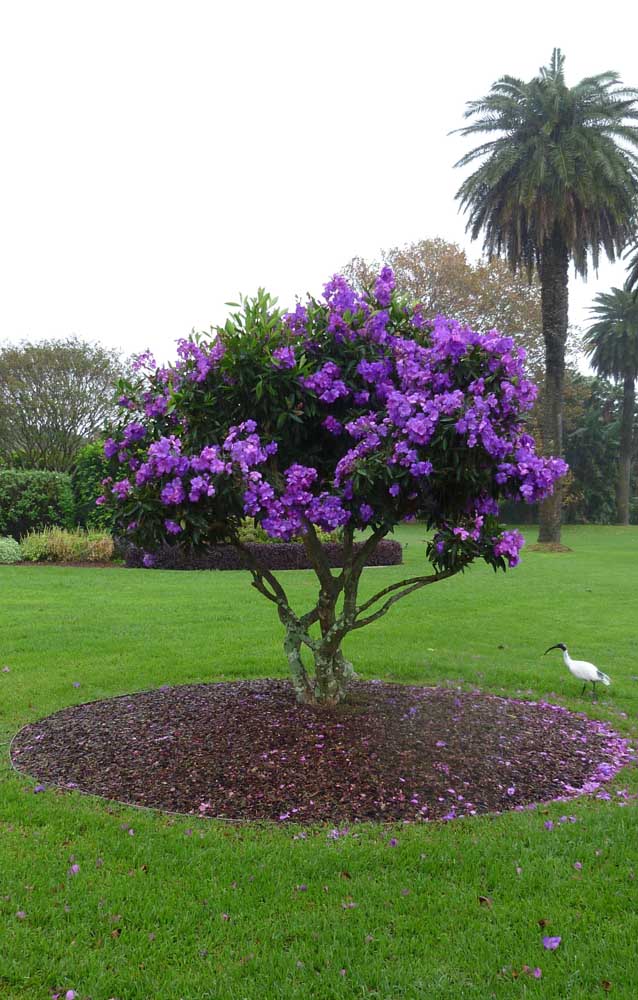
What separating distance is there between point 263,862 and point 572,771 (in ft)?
7.60

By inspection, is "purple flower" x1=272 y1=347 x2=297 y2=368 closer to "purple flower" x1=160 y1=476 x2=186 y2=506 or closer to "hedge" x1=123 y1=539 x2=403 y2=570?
"purple flower" x1=160 y1=476 x2=186 y2=506

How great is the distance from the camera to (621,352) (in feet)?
132

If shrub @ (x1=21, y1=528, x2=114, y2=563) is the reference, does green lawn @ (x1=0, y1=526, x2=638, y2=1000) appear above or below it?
below

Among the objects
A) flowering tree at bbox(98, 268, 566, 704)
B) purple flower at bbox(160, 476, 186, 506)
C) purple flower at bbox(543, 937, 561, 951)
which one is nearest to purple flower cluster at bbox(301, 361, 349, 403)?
flowering tree at bbox(98, 268, 566, 704)

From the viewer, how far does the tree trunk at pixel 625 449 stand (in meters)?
39.1

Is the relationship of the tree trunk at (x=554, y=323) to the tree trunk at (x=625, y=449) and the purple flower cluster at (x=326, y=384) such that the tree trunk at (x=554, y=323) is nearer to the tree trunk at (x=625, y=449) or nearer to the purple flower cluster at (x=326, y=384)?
the tree trunk at (x=625, y=449)

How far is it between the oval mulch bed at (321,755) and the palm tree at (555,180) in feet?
62.6

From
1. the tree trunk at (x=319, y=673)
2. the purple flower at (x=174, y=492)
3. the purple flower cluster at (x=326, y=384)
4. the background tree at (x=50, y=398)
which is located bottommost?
the tree trunk at (x=319, y=673)

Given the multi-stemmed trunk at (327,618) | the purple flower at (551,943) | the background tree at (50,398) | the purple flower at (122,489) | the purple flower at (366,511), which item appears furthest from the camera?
the background tree at (50,398)

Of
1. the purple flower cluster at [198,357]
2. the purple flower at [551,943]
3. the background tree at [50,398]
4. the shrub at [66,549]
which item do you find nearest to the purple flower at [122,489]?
the purple flower cluster at [198,357]

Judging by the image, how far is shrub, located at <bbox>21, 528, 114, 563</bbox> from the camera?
17750 mm

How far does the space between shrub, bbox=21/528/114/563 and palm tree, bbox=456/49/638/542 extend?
45.0ft

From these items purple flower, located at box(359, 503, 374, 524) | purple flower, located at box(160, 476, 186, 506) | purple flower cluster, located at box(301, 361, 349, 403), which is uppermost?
purple flower cluster, located at box(301, 361, 349, 403)

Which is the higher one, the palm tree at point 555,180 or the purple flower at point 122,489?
the palm tree at point 555,180
